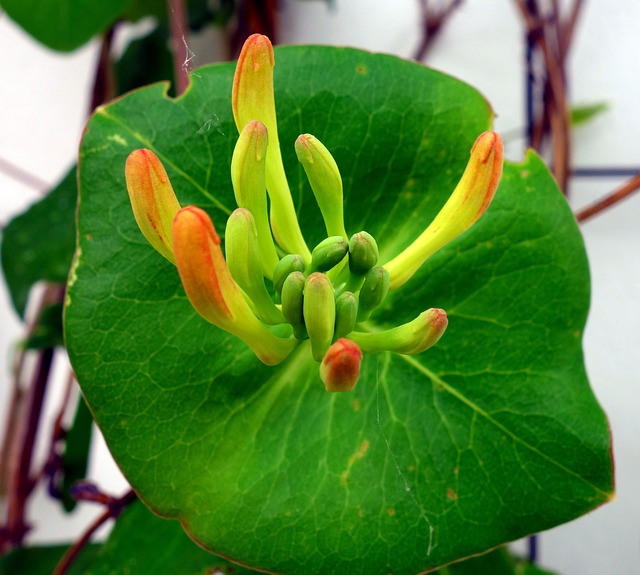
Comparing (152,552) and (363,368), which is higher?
(363,368)

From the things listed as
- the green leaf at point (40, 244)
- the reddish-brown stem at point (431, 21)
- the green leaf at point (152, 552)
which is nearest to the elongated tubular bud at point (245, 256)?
the green leaf at point (152, 552)

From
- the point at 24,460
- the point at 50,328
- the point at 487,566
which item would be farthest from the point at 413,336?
the point at 24,460

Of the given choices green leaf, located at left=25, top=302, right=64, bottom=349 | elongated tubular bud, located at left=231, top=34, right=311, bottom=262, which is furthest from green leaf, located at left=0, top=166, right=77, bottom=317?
elongated tubular bud, located at left=231, top=34, right=311, bottom=262

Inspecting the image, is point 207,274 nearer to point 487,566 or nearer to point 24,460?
point 487,566

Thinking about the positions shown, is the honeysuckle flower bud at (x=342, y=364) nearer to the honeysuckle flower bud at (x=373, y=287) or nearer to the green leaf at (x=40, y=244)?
the honeysuckle flower bud at (x=373, y=287)

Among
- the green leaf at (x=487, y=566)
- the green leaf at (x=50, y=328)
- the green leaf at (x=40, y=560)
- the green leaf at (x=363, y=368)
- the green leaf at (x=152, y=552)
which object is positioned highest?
the green leaf at (x=363, y=368)

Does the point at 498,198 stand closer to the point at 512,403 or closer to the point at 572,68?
the point at 512,403

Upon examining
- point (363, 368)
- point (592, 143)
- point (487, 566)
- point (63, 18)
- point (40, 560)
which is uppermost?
point (63, 18)
